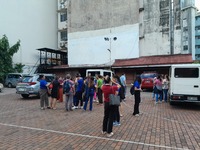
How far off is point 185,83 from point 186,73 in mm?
525

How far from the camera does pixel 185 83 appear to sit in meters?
10.9

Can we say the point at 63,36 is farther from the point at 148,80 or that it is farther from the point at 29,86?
the point at 29,86

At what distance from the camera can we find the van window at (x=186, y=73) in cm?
1085

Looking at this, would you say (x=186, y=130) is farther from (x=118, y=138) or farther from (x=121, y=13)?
(x=121, y=13)

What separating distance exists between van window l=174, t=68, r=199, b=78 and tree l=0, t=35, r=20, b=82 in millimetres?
23847

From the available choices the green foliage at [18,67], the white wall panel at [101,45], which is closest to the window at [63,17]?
the white wall panel at [101,45]

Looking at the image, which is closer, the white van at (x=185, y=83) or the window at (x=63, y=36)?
the white van at (x=185, y=83)

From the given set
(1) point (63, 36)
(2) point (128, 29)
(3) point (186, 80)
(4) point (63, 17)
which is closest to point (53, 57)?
(1) point (63, 36)

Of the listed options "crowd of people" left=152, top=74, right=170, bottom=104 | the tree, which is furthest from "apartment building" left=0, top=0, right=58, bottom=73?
"crowd of people" left=152, top=74, right=170, bottom=104

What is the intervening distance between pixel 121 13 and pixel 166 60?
11034mm

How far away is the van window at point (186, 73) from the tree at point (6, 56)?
23.8 m

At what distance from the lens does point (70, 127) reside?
709cm

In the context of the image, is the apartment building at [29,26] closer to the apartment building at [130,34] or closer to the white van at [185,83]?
the apartment building at [130,34]

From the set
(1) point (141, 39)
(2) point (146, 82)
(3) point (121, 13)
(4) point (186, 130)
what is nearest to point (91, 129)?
(4) point (186, 130)
